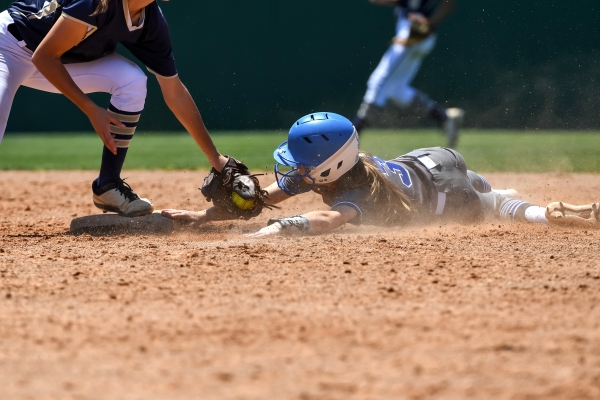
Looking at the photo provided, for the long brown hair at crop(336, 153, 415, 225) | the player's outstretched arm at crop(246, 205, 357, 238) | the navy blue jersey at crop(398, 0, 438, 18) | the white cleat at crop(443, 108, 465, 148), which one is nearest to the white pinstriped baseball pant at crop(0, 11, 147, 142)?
the player's outstretched arm at crop(246, 205, 357, 238)

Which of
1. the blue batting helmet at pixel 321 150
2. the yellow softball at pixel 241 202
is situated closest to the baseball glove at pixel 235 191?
the yellow softball at pixel 241 202

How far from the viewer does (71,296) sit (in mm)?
2557

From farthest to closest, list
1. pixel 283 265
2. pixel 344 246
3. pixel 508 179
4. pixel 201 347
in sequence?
pixel 508 179, pixel 344 246, pixel 283 265, pixel 201 347

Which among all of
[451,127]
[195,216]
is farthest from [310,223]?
[451,127]

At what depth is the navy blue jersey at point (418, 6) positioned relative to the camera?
9828 mm

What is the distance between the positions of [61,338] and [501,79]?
37.5 ft

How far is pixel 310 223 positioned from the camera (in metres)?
3.71

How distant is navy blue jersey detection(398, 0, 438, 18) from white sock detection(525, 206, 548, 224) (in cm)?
602

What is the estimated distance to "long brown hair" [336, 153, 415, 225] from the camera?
3873 millimetres

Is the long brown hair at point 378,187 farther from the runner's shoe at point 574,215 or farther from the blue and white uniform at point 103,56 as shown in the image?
the blue and white uniform at point 103,56

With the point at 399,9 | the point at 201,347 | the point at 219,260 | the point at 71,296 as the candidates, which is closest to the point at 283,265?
the point at 219,260

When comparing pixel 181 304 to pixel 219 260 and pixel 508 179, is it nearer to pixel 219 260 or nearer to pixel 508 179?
pixel 219 260

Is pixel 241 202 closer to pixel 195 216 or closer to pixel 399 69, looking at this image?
pixel 195 216

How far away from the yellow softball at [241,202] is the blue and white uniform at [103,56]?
0.64 m
